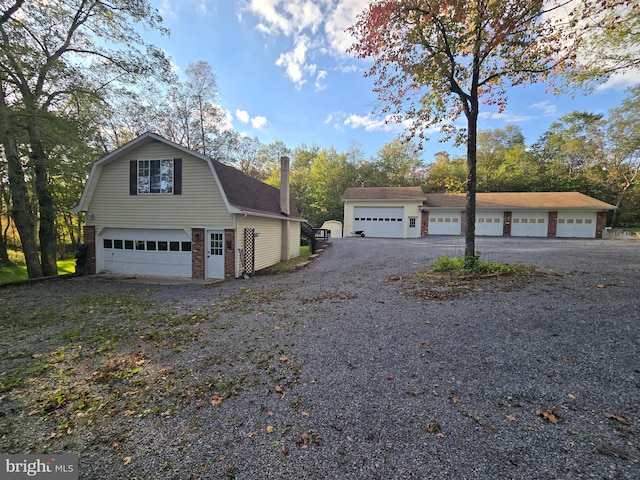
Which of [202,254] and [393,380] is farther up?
[202,254]

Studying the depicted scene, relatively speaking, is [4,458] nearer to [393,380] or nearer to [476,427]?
[393,380]

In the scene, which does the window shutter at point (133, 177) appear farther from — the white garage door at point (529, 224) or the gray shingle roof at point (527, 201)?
the white garage door at point (529, 224)

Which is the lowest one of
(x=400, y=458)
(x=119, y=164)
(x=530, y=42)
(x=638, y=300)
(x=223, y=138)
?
(x=400, y=458)

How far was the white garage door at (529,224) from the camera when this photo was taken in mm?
22395

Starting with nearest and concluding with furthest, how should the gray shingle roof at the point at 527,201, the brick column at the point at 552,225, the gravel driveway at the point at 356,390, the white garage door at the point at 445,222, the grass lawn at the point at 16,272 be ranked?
the gravel driveway at the point at 356,390, the grass lawn at the point at 16,272, the gray shingle roof at the point at 527,201, the brick column at the point at 552,225, the white garage door at the point at 445,222

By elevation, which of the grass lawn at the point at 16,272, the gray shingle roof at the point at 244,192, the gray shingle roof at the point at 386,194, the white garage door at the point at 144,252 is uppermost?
the gray shingle roof at the point at 386,194

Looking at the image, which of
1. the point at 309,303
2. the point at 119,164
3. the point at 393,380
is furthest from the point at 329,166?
the point at 393,380

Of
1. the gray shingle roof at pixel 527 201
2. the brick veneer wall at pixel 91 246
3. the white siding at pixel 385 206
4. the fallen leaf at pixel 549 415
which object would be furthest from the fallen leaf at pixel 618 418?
the gray shingle roof at pixel 527 201

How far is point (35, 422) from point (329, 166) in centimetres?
3224

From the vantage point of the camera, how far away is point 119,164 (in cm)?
1096

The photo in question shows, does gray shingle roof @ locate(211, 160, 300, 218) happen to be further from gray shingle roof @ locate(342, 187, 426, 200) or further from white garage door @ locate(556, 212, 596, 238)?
white garage door @ locate(556, 212, 596, 238)

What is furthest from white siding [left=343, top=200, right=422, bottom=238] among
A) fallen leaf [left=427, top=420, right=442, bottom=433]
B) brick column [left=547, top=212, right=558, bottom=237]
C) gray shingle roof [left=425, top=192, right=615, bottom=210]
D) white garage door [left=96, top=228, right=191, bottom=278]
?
fallen leaf [left=427, top=420, right=442, bottom=433]

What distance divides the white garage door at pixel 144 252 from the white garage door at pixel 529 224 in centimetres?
2495

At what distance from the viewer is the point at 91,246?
11453 millimetres
